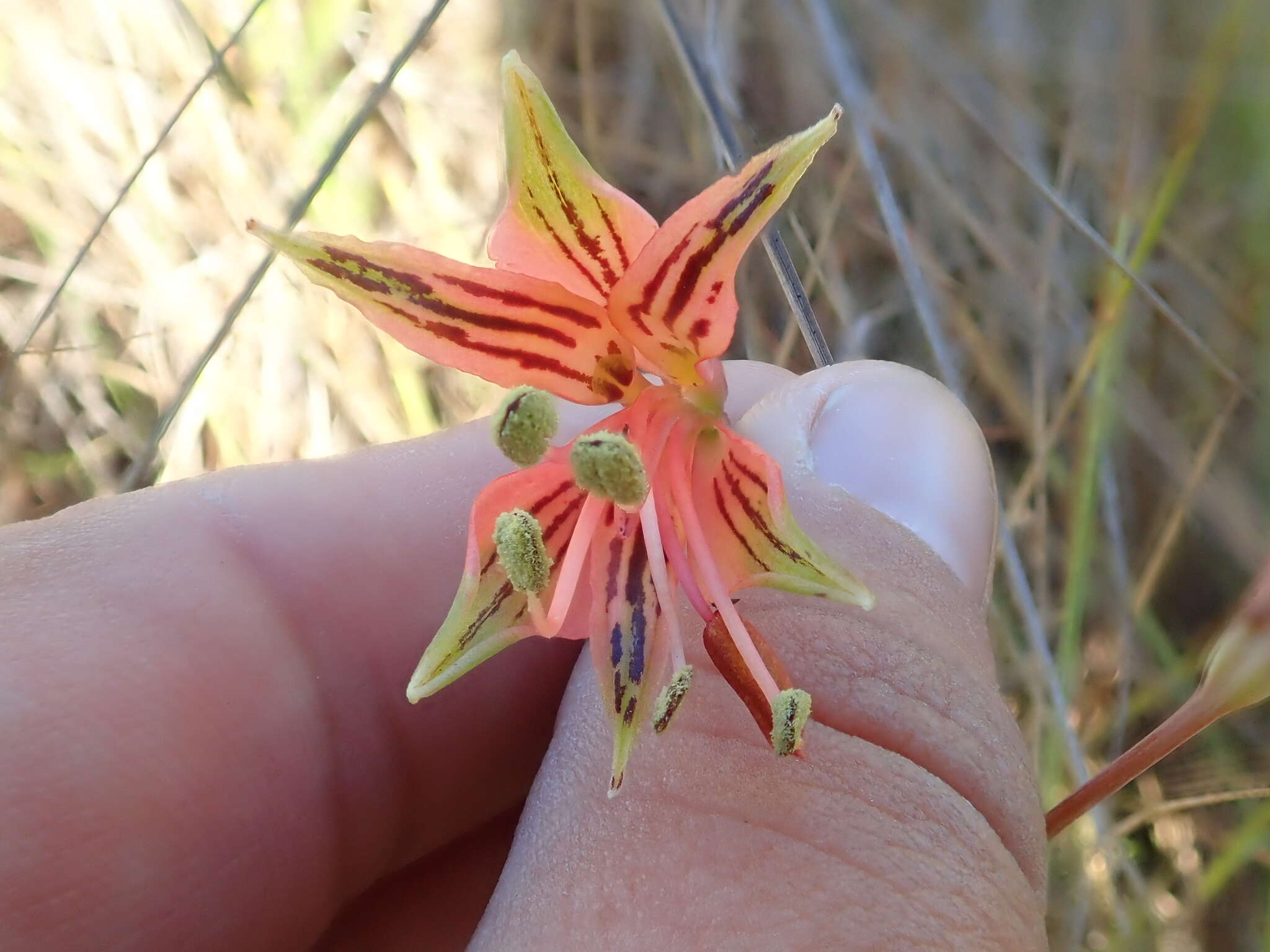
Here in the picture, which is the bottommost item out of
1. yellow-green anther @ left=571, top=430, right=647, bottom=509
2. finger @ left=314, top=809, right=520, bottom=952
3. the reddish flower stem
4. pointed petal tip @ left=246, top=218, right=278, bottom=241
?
finger @ left=314, top=809, right=520, bottom=952

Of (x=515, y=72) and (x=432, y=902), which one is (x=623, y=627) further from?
(x=432, y=902)

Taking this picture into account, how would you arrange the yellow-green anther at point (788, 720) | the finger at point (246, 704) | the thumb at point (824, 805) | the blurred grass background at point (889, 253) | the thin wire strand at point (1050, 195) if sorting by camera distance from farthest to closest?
the blurred grass background at point (889, 253), the thin wire strand at point (1050, 195), the finger at point (246, 704), the thumb at point (824, 805), the yellow-green anther at point (788, 720)

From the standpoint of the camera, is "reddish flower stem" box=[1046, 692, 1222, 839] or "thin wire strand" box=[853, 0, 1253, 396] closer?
"reddish flower stem" box=[1046, 692, 1222, 839]

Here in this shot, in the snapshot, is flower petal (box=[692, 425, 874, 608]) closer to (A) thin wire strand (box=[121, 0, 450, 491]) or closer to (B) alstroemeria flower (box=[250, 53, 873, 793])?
(B) alstroemeria flower (box=[250, 53, 873, 793])

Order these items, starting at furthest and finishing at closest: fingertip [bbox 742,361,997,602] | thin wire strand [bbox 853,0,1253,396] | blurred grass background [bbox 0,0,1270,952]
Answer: blurred grass background [bbox 0,0,1270,952], thin wire strand [bbox 853,0,1253,396], fingertip [bbox 742,361,997,602]

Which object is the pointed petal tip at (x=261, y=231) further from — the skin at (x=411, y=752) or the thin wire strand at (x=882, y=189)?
the thin wire strand at (x=882, y=189)

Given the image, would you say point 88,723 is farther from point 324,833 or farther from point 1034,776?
point 1034,776

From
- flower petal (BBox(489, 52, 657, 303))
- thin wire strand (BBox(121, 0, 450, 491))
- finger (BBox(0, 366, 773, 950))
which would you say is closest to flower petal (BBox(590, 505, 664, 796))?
flower petal (BBox(489, 52, 657, 303))

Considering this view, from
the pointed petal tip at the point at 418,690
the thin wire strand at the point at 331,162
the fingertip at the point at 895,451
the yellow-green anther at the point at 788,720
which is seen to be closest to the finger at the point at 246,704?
the thin wire strand at the point at 331,162
